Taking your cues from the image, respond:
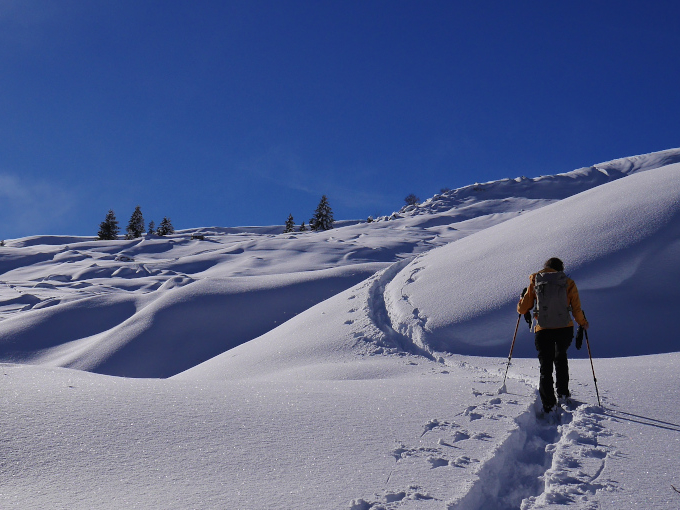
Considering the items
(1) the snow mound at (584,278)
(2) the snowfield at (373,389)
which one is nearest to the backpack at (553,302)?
(2) the snowfield at (373,389)

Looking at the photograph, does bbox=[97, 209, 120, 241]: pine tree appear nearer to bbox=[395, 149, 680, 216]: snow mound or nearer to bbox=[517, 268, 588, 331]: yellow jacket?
bbox=[395, 149, 680, 216]: snow mound

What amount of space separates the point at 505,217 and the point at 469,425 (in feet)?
172

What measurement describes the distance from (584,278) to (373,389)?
6231 mm

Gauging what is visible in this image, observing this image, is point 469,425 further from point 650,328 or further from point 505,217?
point 505,217

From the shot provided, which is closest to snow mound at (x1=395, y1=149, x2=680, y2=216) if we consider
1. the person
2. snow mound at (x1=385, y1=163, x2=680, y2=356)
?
snow mound at (x1=385, y1=163, x2=680, y2=356)

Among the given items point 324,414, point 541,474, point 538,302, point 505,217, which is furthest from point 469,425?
point 505,217

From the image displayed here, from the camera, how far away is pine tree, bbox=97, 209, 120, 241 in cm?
6194

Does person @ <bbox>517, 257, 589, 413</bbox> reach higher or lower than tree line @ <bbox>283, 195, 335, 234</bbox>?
lower

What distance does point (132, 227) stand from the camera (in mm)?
65875

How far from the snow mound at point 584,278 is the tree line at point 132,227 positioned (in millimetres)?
59375

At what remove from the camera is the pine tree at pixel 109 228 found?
61.9 m

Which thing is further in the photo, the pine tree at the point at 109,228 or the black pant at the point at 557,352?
the pine tree at the point at 109,228

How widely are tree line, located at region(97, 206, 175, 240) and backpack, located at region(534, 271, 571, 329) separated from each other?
6507cm

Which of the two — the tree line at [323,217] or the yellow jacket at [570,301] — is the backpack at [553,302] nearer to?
the yellow jacket at [570,301]
